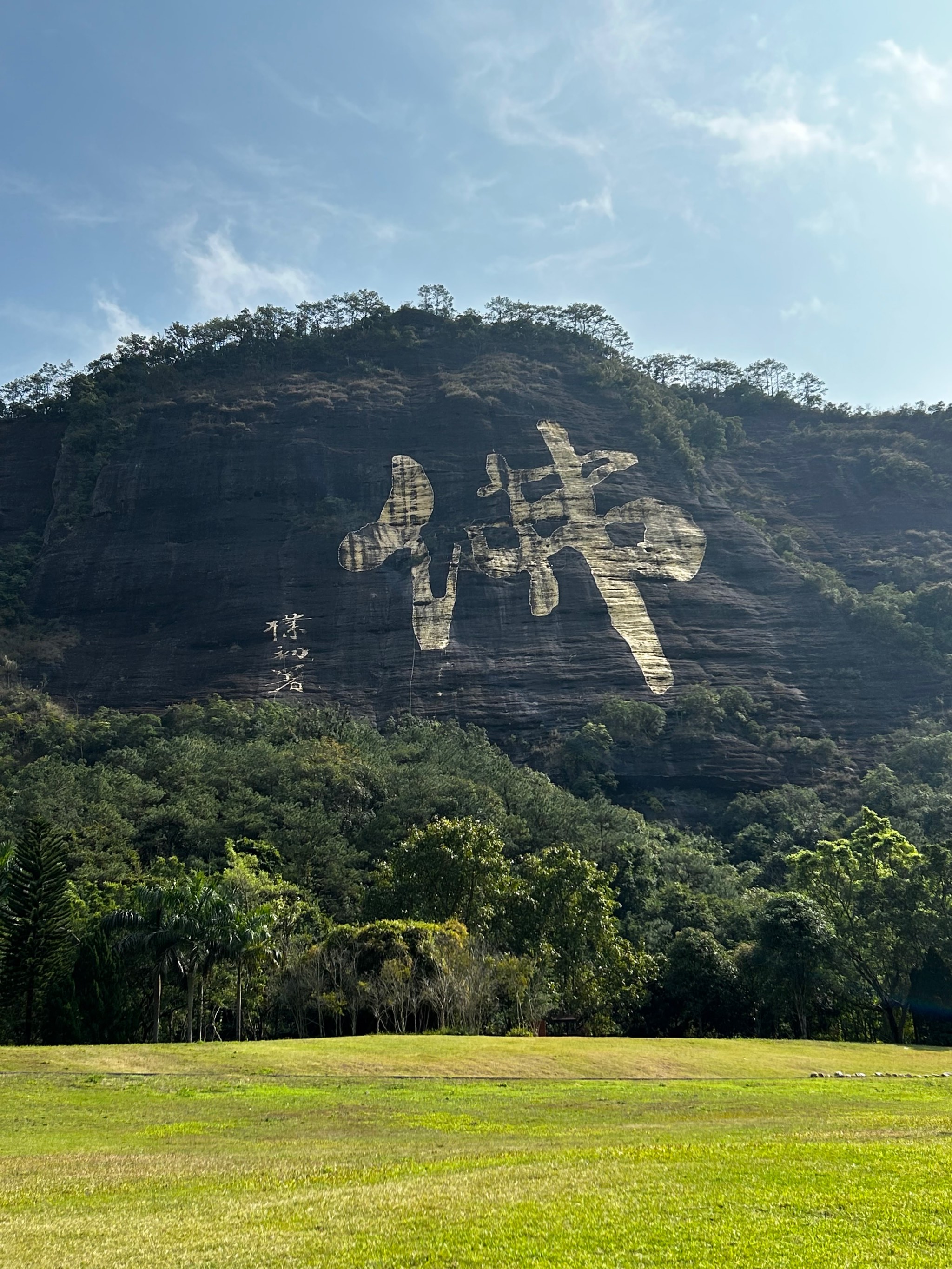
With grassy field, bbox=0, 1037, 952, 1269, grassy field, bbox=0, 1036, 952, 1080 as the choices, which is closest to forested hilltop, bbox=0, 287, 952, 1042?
grassy field, bbox=0, 1036, 952, 1080

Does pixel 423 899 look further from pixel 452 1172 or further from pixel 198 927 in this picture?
pixel 452 1172

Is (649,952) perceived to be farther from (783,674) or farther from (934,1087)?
(783,674)

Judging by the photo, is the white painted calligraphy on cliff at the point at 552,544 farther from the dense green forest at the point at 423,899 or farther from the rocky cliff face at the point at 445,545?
the dense green forest at the point at 423,899

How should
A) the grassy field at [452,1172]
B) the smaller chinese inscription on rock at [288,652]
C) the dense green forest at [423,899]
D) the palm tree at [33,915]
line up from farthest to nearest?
the smaller chinese inscription on rock at [288,652] < the dense green forest at [423,899] < the palm tree at [33,915] < the grassy field at [452,1172]

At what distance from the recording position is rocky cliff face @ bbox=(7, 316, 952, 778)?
6250 centimetres

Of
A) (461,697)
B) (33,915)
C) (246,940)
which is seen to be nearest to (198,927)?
(246,940)

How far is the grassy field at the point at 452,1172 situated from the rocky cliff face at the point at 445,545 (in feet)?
144

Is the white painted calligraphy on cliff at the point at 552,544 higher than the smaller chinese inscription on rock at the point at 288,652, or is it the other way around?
the white painted calligraphy on cliff at the point at 552,544

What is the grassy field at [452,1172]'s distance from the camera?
6570mm

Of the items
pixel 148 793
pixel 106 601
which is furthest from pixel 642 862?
pixel 106 601

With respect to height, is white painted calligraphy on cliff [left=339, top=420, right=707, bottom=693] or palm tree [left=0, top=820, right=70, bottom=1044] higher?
white painted calligraphy on cliff [left=339, top=420, right=707, bottom=693]

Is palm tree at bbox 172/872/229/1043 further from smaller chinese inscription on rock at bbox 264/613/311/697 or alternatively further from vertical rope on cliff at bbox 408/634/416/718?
smaller chinese inscription on rock at bbox 264/613/311/697

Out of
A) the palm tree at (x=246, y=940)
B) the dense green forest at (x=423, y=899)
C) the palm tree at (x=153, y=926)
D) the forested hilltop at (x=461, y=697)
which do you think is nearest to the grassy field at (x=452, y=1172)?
the palm tree at (x=153, y=926)

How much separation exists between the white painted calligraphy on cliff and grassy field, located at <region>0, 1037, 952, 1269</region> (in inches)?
1872
